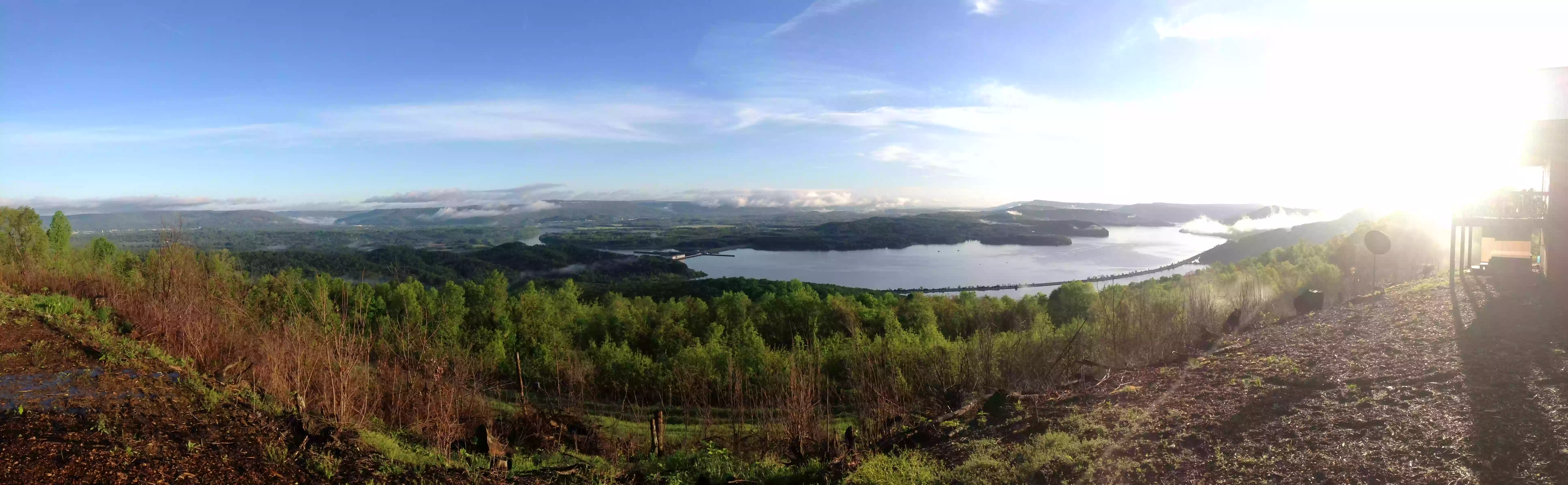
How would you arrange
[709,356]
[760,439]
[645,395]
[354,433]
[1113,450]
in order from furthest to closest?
1. [709,356]
2. [645,395]
3. [760,439]
4. [354,433]
5. [1113,450]

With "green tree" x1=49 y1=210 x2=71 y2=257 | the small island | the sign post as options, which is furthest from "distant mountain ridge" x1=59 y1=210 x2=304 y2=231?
the small island

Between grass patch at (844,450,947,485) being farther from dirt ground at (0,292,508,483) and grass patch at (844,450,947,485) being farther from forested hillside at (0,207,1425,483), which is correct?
dirt ground at (0,292,508,483)

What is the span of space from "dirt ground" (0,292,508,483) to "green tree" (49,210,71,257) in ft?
70.3

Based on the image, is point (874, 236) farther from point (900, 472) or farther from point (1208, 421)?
point (900, 472)

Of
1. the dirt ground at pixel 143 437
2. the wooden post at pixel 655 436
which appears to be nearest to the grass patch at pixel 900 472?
the wooden post at pixel 655 436

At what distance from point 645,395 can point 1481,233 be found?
1680cm

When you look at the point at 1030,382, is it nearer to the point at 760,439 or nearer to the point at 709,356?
the point at 760,439

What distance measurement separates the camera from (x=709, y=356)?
19.4 meters

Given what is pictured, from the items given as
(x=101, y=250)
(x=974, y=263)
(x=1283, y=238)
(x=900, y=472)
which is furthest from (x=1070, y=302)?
(x=974, y=263)

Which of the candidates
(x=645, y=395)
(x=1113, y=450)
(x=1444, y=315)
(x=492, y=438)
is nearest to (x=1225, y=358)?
(x=1444, y=315)

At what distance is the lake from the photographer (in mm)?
56594

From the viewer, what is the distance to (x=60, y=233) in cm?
2234

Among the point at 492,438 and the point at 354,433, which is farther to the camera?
the point at 492,438

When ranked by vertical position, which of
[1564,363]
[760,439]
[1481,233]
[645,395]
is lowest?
[645,395]
